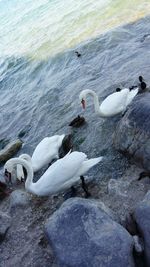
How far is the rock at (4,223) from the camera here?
8.34 metres

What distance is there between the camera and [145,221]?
6.36 meters

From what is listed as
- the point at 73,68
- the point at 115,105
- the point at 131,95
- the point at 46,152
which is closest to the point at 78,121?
the point at 115,105

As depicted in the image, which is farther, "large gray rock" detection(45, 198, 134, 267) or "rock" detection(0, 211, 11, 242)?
"rock" detection(0, 211, 11, 242)

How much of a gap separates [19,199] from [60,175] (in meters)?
1.27

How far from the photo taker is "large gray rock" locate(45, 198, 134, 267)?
620 centimetres

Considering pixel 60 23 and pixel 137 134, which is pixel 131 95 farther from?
pixel 60 23

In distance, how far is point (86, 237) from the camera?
21.3ft

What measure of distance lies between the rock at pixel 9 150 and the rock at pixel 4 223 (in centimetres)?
315

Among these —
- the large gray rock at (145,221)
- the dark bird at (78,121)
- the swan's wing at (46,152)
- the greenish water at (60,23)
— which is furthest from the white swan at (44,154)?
the greenish water at (60,23)

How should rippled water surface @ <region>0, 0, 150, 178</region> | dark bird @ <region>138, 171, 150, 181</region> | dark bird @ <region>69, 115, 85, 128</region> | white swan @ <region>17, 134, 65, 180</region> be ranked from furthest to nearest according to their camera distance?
rippled water surface @ <region>0, 0, 150, 178</region> → dark bird @ <region>69, 115, 85, 128</region> → white swan @ <region>17, 134, 65, 180</region> → dark bird @ <region>138, 171, 150, 181</region>

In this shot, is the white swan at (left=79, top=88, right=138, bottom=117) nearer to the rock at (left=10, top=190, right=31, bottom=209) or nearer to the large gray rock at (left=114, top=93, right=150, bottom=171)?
the large gray rock at (left=114, top=93, right=150, bottom=171)

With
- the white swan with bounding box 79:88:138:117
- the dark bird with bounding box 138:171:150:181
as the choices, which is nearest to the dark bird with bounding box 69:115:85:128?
the white swan with bounding box 79:88:138:117

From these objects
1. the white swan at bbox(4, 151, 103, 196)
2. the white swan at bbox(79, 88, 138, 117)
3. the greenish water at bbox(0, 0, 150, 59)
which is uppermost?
the white swan at bbox(4, 151, 103, 196)

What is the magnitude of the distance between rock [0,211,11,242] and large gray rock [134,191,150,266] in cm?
294
